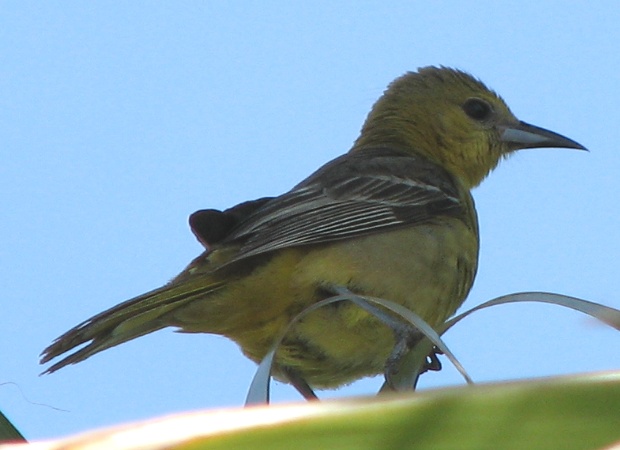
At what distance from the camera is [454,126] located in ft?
20.9

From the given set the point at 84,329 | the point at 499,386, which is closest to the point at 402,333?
the point at 84,329

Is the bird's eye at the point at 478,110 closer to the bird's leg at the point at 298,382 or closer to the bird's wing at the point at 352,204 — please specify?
the bird's wing at the point at 352,204

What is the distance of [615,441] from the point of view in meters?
0.66

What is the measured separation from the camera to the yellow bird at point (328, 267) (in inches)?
157

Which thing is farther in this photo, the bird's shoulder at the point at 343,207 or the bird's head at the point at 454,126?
the bird's head at the point at 454,126

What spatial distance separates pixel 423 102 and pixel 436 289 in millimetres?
2233

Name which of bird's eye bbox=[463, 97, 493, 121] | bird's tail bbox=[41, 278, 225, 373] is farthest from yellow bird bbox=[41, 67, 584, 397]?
bird's eye bbox=[463, 97, 493, 121]

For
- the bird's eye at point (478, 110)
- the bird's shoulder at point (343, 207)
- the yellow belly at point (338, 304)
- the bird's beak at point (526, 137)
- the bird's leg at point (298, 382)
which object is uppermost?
the bird's eye at point (478, 110)

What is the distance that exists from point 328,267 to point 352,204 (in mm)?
771

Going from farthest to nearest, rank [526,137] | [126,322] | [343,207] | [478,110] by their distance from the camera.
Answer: [478,110] → [526,137] → [343,207] → [126,322]

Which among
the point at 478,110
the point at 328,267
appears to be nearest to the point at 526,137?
the point at 478,110

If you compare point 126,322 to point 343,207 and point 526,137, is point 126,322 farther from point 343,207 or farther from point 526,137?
point 526,137

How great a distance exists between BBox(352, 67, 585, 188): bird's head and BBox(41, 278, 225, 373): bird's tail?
8.47ft

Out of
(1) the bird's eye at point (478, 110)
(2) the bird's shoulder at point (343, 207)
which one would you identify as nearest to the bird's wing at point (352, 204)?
(2) the bird's shoulder at point (343, 207)
